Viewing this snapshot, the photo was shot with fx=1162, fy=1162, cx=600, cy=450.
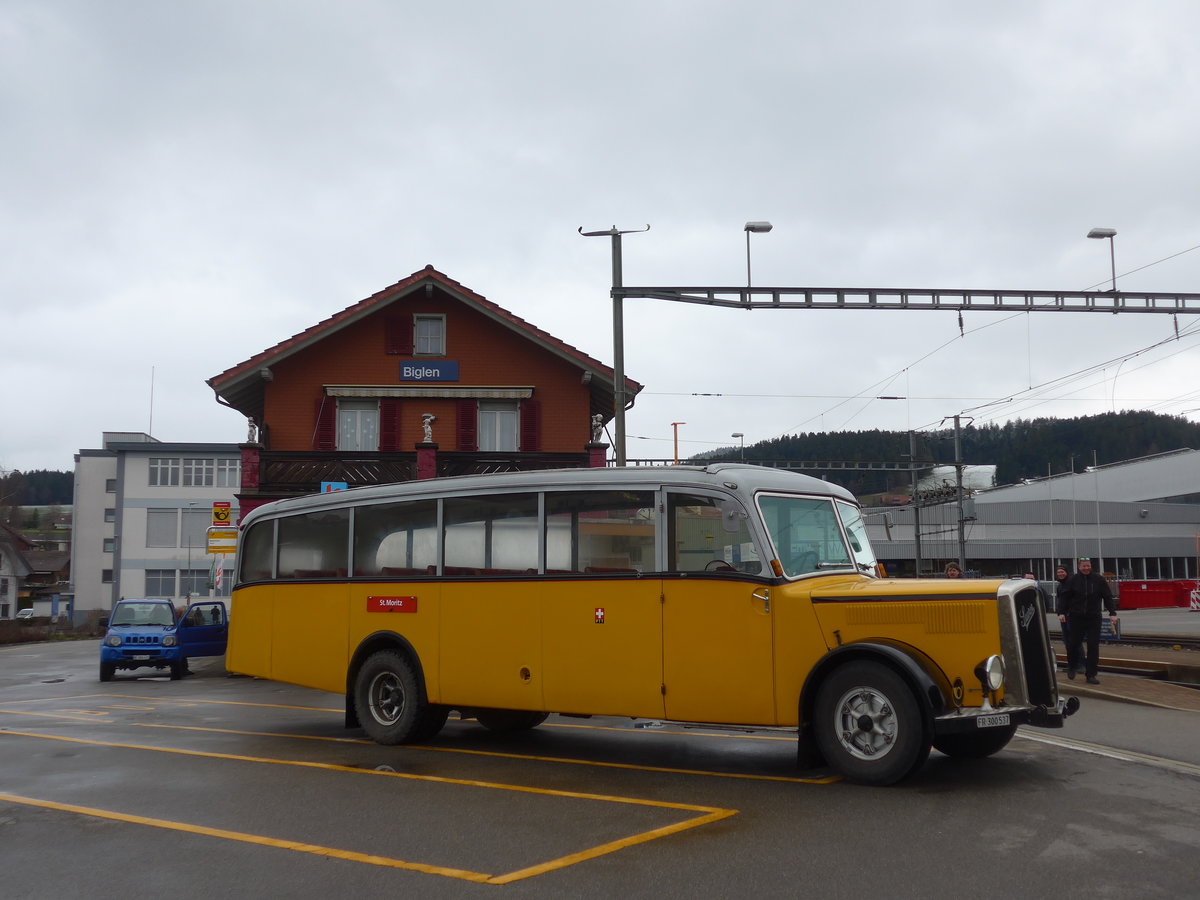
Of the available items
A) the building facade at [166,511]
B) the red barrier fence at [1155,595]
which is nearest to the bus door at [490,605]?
the red barrier fence at [1155,595]

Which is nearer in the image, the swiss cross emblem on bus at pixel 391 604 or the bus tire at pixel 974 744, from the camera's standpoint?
the bus tire at pixel 974 744

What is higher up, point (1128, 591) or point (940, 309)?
point (940, 309)

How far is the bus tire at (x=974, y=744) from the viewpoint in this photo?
8883 millimetres

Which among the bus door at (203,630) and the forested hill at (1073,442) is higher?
the forested hill at (1073,442)

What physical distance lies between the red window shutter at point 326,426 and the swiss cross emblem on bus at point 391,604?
1881cm

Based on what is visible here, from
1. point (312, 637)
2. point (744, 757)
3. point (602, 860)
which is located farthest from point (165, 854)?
point (312, 637)

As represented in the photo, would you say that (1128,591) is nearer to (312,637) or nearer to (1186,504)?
(1186,504)

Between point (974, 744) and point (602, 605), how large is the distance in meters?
3.18

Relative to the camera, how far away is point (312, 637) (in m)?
12.6

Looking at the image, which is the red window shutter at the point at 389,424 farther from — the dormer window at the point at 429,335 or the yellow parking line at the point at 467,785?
the yellow parking line at the point at 467,785

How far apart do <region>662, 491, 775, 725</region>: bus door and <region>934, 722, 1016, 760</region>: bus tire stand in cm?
144

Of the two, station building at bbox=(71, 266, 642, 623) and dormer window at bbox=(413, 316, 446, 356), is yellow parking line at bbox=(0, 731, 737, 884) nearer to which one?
station building at bbox=(71, 266, 642, 623)

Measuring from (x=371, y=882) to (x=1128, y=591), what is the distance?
2248 inches

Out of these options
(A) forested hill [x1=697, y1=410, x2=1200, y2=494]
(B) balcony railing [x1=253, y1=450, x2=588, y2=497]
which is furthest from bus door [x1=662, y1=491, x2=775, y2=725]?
(A) forested hill [x1=697, y1=410, x2=1200, y2=494]
